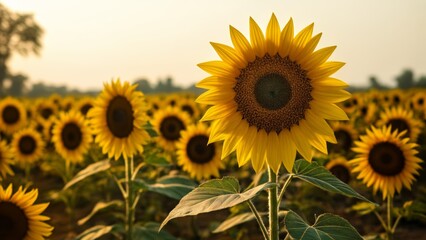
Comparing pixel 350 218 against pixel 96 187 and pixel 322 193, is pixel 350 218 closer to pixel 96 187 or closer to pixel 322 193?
pixel 322 193

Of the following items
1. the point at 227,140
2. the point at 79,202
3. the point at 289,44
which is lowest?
the point at 79,202

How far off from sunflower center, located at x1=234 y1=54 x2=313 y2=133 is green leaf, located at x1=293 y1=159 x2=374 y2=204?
281mm

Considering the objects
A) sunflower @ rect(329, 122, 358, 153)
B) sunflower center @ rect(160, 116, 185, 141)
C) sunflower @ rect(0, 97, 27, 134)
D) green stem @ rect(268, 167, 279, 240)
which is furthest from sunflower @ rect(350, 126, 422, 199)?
sunflower @ rect(0, 97, 27, 134)

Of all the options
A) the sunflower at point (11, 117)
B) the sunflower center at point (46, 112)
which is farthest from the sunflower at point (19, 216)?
the sunflower center at point (46, 112)

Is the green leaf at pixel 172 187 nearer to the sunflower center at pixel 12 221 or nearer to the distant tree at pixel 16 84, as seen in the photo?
the sunflower center at pixel 12 221

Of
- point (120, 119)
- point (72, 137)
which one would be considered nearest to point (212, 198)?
point (120, 119)

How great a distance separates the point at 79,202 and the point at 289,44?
249 inches

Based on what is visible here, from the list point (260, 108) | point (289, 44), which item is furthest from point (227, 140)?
point (289, 44)

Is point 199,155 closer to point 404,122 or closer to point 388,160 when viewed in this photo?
point 388,160

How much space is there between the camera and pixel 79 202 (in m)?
8.20

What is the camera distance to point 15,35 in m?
60.1

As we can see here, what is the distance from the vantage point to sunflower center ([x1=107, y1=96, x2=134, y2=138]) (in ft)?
16.8

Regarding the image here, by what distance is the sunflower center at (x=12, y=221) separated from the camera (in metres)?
3.65

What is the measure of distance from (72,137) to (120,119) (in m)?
3.19
